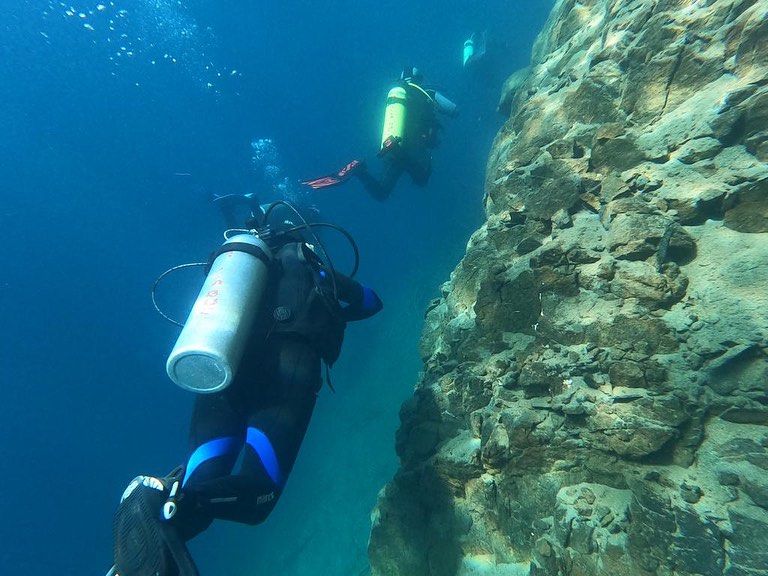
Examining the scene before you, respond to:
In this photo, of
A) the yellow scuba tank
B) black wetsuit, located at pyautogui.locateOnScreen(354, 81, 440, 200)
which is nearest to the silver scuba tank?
black wetsuit, located at pyautogui.locateOnScreen(354, 81, 440, 200)

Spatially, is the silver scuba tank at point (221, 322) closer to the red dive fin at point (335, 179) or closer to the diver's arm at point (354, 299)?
the diver's arm at point (354, 299)

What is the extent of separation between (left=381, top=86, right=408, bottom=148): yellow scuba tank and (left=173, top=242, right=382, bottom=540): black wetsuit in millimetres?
6218

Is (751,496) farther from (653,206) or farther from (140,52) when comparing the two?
(140,52)

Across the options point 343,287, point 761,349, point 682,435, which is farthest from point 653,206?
point 343,287

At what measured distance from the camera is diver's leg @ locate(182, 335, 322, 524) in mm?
2225

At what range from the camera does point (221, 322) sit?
8.68 feet

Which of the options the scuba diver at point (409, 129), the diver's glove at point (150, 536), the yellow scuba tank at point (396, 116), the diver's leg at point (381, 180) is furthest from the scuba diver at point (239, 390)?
the diver's leg at point (381, 180)

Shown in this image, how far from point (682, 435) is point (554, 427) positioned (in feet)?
2.35

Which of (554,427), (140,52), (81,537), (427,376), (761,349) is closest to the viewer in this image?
(761,349)

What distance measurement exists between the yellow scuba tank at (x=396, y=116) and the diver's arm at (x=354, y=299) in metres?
5.95

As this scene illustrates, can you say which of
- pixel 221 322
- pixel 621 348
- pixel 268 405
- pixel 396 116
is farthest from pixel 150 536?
pixel 396 116

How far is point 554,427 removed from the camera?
8.73ft

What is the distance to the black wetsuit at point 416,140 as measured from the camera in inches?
351

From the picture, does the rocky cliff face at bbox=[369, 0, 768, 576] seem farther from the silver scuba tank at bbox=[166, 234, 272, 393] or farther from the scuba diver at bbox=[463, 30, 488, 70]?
the scuba diver at bbox=[463, 30, 488, 70]
